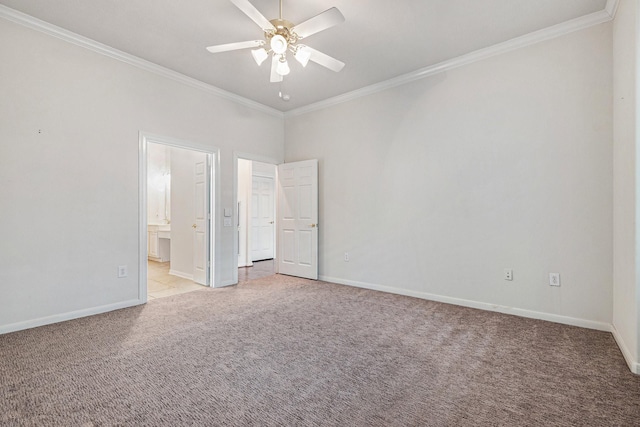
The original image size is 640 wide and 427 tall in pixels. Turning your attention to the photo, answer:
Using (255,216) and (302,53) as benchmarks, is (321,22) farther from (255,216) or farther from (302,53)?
(255,216)

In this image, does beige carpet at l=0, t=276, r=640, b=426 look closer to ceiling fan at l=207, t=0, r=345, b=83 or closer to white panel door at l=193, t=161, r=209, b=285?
white panel door at l=193, t=161, r=209, b=285

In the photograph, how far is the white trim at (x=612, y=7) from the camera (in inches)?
103

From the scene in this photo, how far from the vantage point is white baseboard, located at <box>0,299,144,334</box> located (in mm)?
2781

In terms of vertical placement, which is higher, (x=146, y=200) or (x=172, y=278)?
(x=146, y=200)

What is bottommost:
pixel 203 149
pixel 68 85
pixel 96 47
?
pixel 203 149

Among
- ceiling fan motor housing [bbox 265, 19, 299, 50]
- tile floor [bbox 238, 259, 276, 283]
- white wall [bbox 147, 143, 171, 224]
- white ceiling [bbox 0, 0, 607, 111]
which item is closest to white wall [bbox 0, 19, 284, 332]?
white ceiling [bbox 0, 0, 607, 111]

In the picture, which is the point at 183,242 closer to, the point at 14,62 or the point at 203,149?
the point at 203,149

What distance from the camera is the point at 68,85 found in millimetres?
3117

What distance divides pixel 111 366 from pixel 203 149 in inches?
116

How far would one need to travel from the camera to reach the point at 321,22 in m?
2.26

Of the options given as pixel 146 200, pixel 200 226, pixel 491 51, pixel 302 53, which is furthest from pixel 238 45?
pixel 200 226

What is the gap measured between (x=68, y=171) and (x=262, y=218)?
442cm

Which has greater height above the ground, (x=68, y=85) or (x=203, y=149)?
(x=68, y=85)

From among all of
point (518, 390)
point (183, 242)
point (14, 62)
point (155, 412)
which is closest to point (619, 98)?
point (518, 390)
